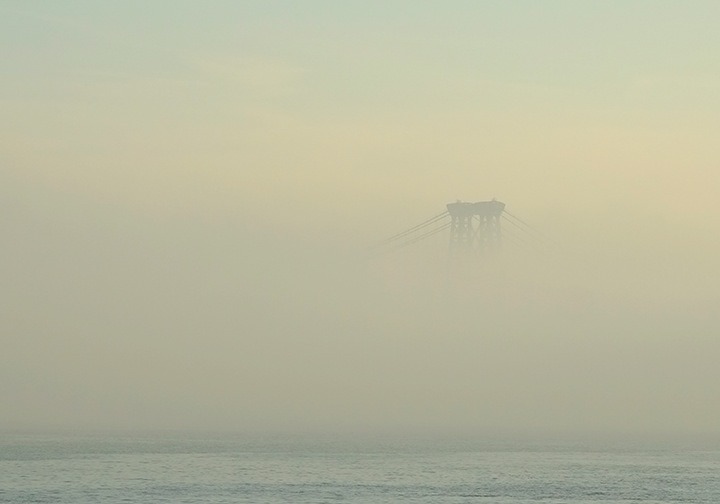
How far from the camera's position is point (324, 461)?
567 ft

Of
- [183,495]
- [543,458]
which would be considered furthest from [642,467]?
[183,495]

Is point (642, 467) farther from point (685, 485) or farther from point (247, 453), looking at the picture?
point (247, 453)

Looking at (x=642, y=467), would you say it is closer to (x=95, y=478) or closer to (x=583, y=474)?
(x=583, y=474)

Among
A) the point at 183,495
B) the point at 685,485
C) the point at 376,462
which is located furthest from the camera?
the point at 376,462

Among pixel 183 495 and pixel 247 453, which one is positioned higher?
pixel 247 453

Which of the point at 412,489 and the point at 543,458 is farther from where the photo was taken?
the point at 543,458

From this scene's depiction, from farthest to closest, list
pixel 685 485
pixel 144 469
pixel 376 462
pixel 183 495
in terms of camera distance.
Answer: pixel 376 462 → pixel 144 469 → pixel 685 485 → pixel 183 495

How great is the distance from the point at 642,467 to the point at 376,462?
4121 cm

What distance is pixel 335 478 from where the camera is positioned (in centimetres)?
13325

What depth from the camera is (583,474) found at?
150 m

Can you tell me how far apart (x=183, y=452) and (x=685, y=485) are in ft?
305

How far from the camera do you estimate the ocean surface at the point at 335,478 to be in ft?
351

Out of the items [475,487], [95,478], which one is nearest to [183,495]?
[95,478]

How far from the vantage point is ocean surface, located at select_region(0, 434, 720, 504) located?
10688 cm
